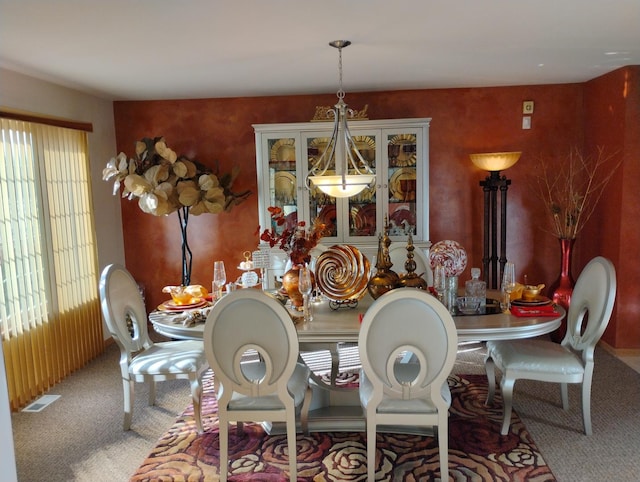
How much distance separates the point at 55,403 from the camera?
10.8 ft

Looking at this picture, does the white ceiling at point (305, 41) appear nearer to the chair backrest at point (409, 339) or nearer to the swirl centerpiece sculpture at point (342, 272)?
the swirl centerpiece sculpture at point (342, 272)

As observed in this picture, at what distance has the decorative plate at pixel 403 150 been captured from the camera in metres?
4.19

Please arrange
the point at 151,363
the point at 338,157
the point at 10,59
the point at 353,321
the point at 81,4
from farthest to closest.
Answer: the point at 338,157
the point at 10,59
the point at 151,363
the point at 353,321
the point at 81,4

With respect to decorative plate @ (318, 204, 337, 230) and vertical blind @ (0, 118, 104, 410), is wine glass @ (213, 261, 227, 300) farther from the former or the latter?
decorative plate @ (318, 204, 337, 230)

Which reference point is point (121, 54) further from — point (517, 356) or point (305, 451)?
point (517, 356)

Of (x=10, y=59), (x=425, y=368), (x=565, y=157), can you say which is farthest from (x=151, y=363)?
(x=565, y=157)

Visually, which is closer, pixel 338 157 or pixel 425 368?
pixel 425 368

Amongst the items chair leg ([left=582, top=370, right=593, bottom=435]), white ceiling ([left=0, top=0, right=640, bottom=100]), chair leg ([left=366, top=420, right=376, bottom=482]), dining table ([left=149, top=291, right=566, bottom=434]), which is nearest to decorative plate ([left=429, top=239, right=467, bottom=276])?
dining table ([left=149, top=291, right=566, bottom=434])

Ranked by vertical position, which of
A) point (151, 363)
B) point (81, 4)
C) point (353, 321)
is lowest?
point (151, 363)

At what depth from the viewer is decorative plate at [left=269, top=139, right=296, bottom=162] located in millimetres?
4301

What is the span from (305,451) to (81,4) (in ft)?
7.64

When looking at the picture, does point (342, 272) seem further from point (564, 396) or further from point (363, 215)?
point (363, 215)

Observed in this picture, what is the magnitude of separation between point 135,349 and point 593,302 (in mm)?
2579

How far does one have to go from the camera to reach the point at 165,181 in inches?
163
